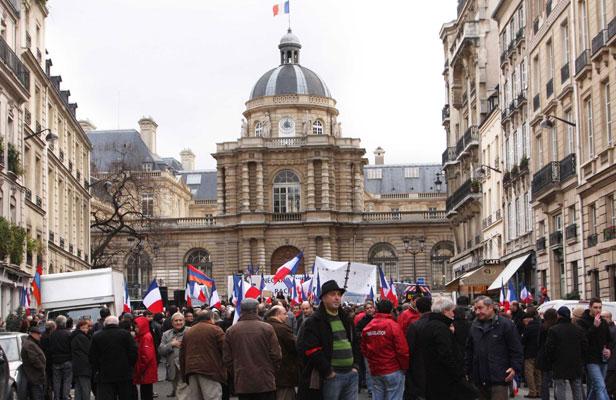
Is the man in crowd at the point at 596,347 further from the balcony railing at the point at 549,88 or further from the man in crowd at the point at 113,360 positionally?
the balcony railing at the point at 549,88

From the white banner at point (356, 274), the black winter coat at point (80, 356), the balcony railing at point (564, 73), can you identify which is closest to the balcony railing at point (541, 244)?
the balcony railing at point (564, 73)

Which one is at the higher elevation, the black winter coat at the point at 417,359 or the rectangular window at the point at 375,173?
the rectangular window at the point at 375,173

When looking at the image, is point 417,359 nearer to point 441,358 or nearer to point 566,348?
point 441,358

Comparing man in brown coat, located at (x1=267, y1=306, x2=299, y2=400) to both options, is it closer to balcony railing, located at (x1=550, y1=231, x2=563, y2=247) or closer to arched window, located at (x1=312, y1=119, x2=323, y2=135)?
balcony railing, located at (x1=550, y1=231, x2=563, y2=247)

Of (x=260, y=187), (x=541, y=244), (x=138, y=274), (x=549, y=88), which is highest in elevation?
(x=260, y=187)

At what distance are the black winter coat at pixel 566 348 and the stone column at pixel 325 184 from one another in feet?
227

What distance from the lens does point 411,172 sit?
118625 millimetres

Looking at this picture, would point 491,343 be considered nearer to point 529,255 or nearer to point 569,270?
point 569,270

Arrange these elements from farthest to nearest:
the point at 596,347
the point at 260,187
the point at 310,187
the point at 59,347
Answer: the point at 260,187, the point at 310,187, the point at 59,347, the point at 596,347

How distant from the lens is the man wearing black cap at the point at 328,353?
1300 centimetres

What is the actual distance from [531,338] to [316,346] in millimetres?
10072

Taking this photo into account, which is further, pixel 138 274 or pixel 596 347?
pixel 138 274

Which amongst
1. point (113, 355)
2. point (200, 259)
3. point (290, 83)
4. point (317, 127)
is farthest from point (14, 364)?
point (290, 83)

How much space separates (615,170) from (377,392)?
1759cm
